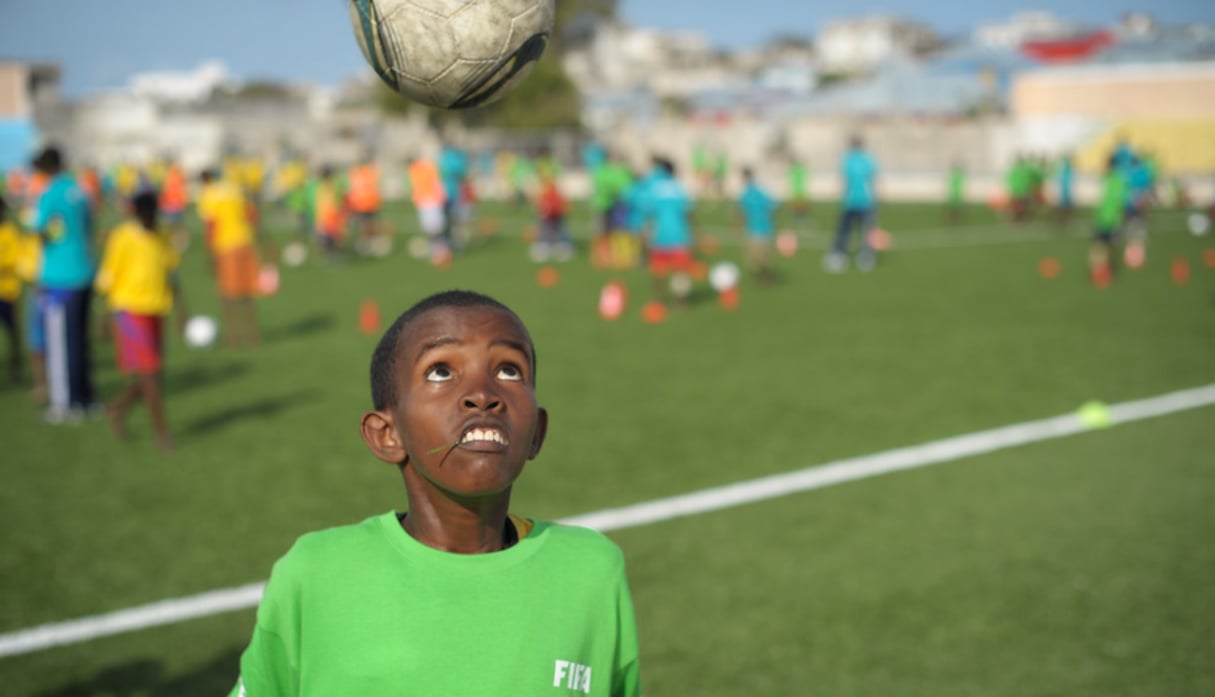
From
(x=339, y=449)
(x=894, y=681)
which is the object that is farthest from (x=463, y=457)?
(x=339, y=449)

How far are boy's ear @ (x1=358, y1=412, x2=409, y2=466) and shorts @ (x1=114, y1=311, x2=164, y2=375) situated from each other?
657 centimetres

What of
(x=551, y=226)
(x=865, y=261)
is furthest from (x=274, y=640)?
(x=551, y=226)

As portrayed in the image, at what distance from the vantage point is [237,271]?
12.8 meters

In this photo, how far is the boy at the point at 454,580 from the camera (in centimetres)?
199

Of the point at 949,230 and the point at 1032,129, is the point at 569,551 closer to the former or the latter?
the point at 949,230

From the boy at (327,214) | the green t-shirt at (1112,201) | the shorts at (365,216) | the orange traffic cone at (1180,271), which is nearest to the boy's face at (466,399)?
the green t-shirt at (1112,201)

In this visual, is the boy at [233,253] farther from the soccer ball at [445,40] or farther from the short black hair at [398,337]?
the short black hair at [398,337]

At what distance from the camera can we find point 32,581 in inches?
226

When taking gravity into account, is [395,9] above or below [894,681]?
above

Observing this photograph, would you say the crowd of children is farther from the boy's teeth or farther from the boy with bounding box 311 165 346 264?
the boy's teeth

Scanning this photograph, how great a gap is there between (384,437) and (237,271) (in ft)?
37.1

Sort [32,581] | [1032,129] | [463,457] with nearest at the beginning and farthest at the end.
Result: 1. [463,457]
2. [32,581]
3. [1032,129]

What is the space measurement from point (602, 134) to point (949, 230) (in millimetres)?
33859

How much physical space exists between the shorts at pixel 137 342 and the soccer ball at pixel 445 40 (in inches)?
231
